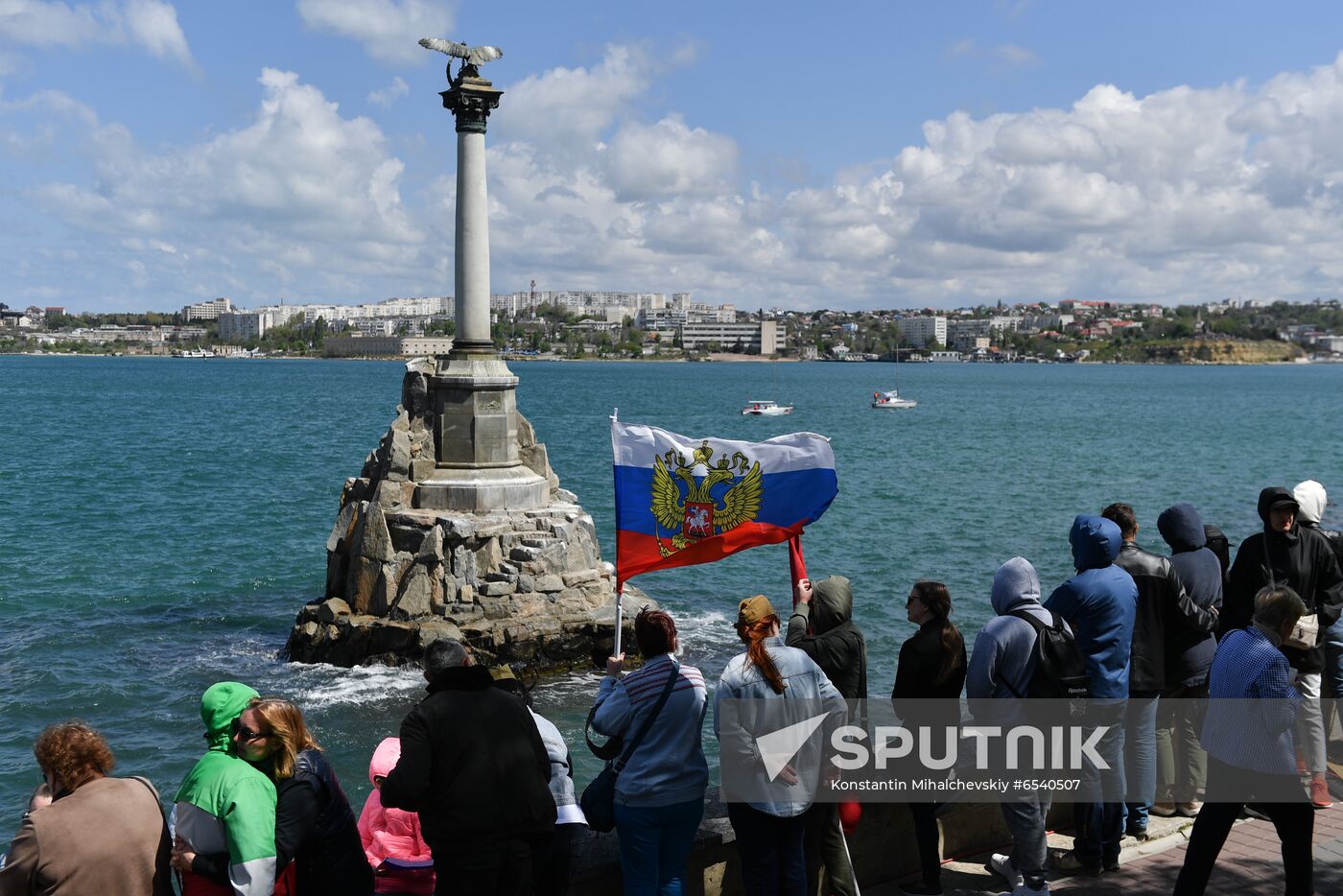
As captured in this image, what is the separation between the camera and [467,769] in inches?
165

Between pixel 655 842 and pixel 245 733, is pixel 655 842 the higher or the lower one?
the lower one

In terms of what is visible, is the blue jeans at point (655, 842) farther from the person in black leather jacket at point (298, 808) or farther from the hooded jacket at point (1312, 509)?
the hooded jacket at point (1312, 509)

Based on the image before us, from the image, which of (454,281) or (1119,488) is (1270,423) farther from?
(454,281)

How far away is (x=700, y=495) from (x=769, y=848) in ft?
9.52

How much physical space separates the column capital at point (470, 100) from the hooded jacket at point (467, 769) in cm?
1371

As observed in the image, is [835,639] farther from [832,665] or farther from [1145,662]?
[1145,662]

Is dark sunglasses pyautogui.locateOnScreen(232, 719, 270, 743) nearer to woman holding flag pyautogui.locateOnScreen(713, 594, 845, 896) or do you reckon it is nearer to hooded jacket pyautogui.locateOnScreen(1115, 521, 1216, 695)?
woman holding flag pyautogui.locateOnScreen(713, 594, 845, 896)

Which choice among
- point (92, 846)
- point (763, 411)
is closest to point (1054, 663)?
point (92, 846)

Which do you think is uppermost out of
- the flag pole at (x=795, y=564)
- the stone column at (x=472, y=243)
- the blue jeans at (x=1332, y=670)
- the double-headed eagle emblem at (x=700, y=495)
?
the stone column at (x=472, y=243)

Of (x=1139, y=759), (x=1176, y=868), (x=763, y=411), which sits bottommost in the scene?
(x=763, y=411)

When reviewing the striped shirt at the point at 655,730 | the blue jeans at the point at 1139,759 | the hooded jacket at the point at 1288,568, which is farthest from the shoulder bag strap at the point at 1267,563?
the striped shirt at the point at 655,730

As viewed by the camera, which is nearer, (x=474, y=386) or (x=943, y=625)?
(x=943, y=625)

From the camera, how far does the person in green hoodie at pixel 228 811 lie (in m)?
3.91

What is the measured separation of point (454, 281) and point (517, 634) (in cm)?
521
